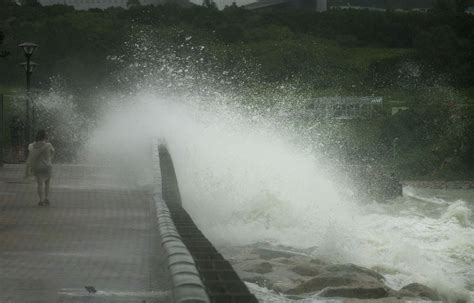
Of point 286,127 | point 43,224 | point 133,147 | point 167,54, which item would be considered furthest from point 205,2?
point 43,224

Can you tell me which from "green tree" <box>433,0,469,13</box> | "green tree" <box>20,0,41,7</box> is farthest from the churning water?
"green tree" <box>433,0,469,13</box>

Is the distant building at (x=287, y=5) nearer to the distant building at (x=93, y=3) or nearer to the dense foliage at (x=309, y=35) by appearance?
the dense foliage at (x=309, y=35)

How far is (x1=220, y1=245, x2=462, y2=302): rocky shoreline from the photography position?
1480 cm

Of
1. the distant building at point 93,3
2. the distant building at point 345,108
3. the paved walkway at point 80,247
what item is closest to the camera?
the paved walkway at point 80,247

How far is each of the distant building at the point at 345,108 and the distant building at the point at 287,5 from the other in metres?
47.5

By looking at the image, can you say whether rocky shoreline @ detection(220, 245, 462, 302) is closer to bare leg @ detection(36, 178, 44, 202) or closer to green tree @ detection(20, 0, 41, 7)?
bare leg @ detection(36, 178, 44, 202)

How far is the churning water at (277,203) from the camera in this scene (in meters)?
21.1

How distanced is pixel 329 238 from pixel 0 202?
7.36 m

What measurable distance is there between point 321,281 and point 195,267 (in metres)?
8.71

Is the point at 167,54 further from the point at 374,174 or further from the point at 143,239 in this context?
the point at 143,239

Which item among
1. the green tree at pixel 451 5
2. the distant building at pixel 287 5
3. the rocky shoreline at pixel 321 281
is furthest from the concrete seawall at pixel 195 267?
the distant building at pixel 287 5

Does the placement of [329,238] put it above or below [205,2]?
below

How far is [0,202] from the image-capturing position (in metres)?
18.1

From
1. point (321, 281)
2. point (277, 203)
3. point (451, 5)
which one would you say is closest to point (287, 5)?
point (451, 5)
